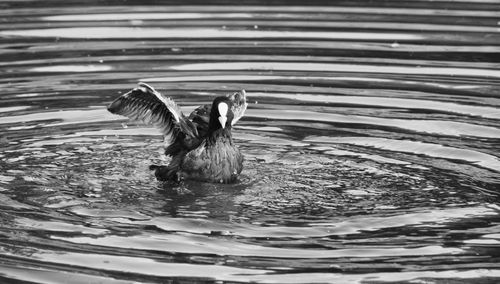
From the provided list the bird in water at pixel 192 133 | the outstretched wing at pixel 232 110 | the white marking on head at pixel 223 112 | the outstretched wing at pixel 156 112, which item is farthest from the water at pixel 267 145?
the white marking on head at pixel 223 112

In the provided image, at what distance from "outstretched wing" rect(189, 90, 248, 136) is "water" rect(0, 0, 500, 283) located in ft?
1.65

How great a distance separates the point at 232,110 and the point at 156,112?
0.82 m

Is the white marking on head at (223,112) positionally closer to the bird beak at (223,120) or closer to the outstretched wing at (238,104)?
the bird beak at (223,120)

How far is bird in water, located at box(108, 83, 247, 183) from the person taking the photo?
11.3m

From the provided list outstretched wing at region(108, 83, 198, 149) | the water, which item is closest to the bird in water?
outstretched wing at region(108, 83, 198, 149)

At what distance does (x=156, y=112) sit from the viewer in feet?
39.1

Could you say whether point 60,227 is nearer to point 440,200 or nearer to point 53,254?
point 53,254

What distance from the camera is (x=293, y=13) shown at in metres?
17.8

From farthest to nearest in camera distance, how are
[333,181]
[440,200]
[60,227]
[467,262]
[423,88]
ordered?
[423,88]
[333,181]
[440,200]
[60,227]
[467,262]

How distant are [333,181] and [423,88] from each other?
3824mm

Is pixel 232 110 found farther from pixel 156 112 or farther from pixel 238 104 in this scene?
pixel 156 112

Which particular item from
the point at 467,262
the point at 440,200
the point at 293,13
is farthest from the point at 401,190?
the point at 293,13

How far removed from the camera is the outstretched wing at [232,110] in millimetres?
11770

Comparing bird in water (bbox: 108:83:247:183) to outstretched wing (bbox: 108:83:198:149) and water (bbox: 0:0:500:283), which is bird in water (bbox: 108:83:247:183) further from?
water (bbox: 0:0:500:283)
